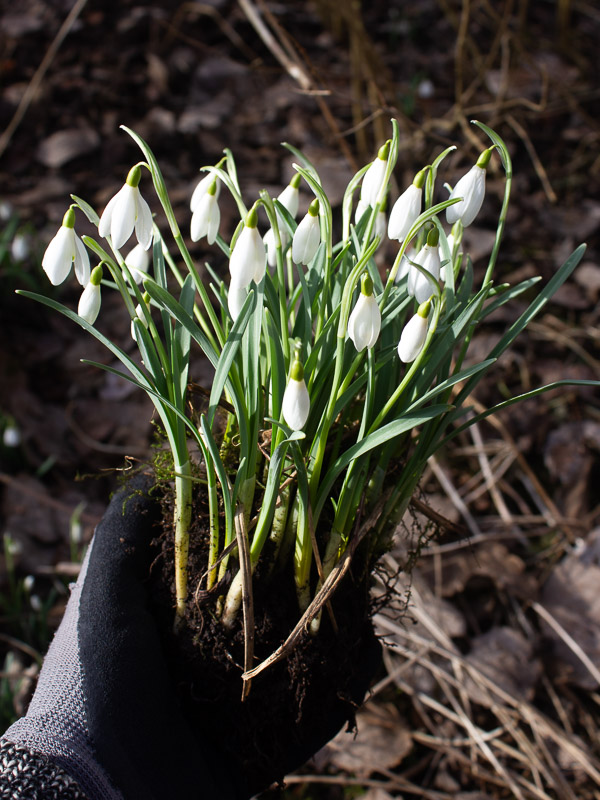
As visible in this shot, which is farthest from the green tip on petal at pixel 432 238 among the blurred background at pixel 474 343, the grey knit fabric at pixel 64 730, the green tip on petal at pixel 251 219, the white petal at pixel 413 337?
the grey knit fabric at pixel 64 730

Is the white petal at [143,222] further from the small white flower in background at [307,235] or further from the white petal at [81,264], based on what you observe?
the small white flower in background at [307,235]

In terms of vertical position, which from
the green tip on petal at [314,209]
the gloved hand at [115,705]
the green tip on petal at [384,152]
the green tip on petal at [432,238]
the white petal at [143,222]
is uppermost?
the green tip on petal at [384,152]

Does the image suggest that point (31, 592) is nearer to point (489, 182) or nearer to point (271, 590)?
point (271, 590)

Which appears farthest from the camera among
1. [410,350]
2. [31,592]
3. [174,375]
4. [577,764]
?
[31,592]

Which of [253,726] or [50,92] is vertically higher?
[50,92]

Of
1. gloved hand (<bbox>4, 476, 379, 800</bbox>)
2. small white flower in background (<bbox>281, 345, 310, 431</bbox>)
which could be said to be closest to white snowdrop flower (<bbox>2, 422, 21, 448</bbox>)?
gloved hand (<bbox>4, 476, 379, 800</bbox>)

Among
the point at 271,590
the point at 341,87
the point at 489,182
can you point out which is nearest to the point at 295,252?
the point at 271,590
